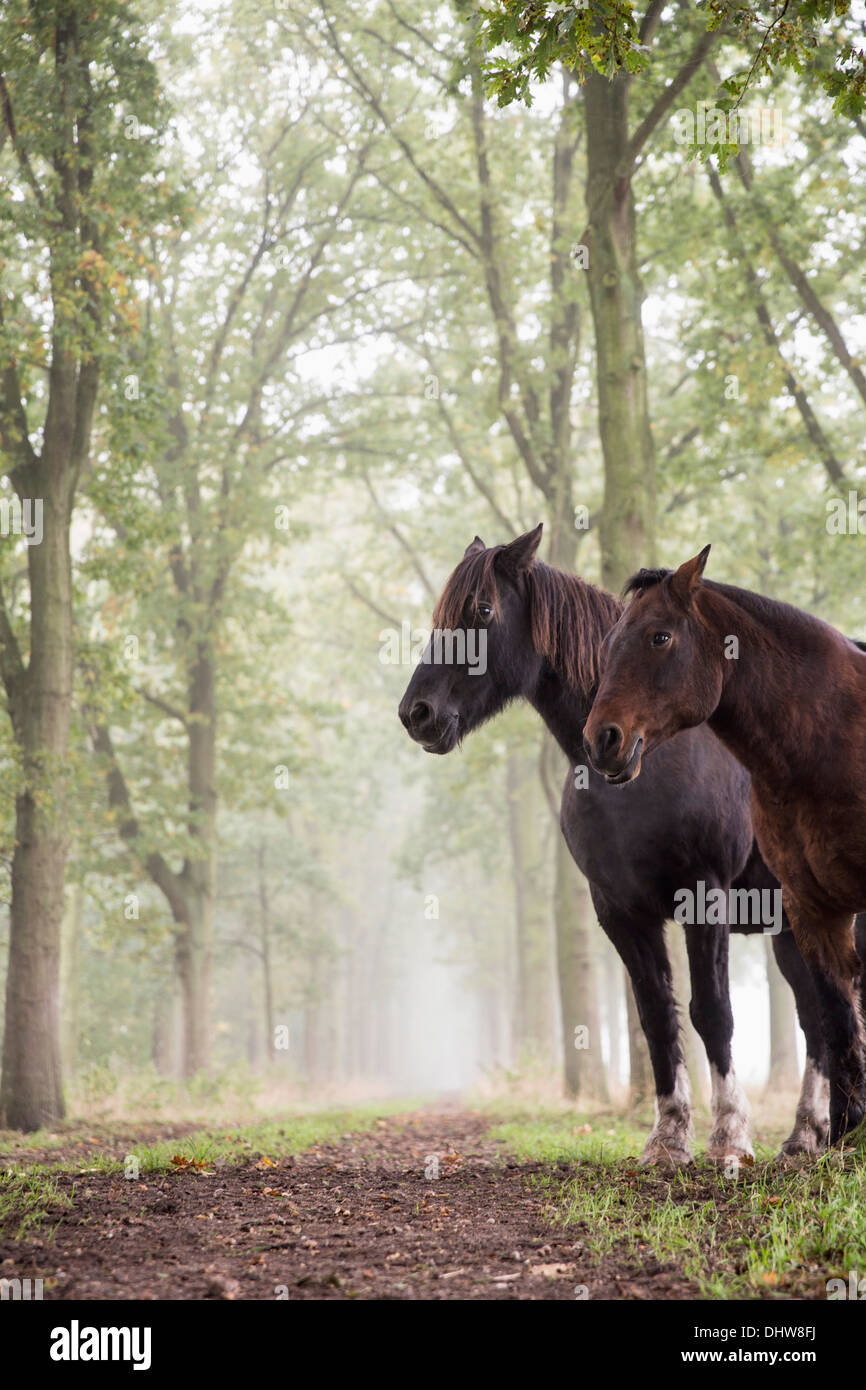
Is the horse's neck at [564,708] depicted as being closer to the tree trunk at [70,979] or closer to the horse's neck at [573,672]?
the horse's neck at [573,672]

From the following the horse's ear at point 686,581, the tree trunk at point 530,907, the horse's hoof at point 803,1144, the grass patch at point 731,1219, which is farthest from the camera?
the tree trunk at point 530,907

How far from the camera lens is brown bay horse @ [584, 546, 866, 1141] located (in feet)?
15.6

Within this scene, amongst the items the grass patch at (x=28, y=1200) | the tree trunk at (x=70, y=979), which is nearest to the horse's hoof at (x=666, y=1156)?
the grass patch at (x=28, y=1200)

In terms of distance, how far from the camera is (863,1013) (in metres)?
5.29

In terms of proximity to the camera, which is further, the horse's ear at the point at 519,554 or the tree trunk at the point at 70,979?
the tree trunk at the point at 70,979

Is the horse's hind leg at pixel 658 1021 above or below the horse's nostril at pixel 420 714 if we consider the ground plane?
below

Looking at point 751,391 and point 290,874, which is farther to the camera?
point 290,874

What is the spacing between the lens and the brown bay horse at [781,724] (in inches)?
187

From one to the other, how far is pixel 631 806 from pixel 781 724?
1.25 m

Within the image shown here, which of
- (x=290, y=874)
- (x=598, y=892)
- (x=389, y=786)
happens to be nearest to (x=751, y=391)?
(x=598, y=892)

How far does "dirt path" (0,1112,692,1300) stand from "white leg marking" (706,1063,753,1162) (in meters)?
0.85

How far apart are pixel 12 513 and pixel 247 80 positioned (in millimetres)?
11057

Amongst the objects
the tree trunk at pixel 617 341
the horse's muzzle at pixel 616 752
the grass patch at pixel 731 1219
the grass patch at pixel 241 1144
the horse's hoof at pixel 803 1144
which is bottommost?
the grass patch at pixel 241 1144

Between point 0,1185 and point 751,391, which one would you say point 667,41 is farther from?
point 0,1185
